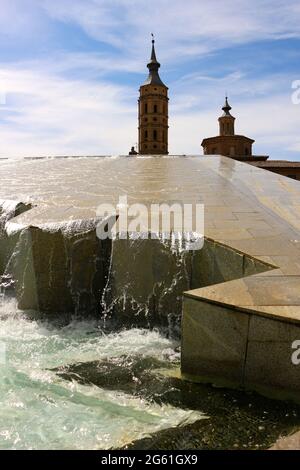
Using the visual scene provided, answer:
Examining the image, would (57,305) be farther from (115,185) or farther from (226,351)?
(115,185)

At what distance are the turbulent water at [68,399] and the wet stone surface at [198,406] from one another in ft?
0.30

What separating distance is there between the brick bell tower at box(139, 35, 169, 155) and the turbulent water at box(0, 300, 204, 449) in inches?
2279

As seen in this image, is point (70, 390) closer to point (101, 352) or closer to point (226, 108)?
point (101, 352)

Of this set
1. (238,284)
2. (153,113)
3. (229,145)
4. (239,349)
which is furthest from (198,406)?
(153,113)

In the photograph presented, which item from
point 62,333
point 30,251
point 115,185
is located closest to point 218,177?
point 115,185

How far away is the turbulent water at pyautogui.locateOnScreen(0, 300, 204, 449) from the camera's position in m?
2.91

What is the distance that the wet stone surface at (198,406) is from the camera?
2.66 meters

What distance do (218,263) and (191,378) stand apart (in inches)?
53.8

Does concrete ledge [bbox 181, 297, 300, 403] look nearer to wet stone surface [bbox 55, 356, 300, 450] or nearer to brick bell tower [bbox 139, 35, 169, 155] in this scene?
wet stone surface [bbox 55, 356, 300, 450]

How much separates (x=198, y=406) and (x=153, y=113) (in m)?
61.4

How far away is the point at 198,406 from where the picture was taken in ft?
10.1

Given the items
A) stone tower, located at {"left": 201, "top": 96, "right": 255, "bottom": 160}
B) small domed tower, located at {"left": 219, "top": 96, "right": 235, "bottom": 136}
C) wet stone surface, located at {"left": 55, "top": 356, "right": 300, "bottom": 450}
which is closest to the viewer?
wet stone surface, located at {"left": 55, "top": 356, "right": 300, "bottom": 450}

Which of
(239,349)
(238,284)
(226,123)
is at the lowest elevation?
(239,349)

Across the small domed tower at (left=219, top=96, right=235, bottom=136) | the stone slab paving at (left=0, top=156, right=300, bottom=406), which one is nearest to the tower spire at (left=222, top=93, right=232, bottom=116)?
the small domed tower at (left=219, top=96, right=235, bottom=136)
